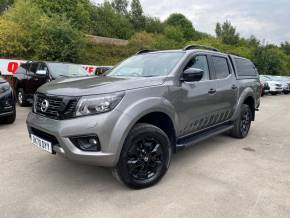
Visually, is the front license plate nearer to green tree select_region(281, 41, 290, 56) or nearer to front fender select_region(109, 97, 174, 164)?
front fender select_region(109, 97, 174, 164)

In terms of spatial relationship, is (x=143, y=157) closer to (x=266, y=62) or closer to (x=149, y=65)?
(x=149, y=65)

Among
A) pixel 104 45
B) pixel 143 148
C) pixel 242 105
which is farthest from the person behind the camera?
pixel 104 45

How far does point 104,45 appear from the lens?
107 ft

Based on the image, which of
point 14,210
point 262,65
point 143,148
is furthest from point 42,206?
point 262,65

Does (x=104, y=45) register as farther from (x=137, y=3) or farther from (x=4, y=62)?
(x=137, y=3)

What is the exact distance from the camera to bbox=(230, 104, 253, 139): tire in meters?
5.86

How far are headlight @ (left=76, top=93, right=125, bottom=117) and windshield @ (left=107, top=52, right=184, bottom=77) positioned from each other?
3.51 feet

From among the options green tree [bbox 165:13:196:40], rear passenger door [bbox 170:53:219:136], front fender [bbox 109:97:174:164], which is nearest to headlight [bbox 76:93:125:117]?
front fender [bbox 109:97:174:164]

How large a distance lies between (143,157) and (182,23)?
6603 cm

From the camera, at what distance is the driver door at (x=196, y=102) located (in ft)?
13.1

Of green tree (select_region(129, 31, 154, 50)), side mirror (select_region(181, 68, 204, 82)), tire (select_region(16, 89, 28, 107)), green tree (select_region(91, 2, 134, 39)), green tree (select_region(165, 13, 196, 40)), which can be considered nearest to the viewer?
side mirror (select_region(181, 68, 204, 82))

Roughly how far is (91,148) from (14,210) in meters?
1.01

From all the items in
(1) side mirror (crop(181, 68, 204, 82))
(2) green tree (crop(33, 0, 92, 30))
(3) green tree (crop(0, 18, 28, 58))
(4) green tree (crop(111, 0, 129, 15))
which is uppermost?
(4) green tree (crop(111, 0, 129, 15))

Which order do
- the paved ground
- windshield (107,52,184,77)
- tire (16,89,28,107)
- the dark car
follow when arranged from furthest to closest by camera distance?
tire (16,89,28,107) → the dark car → windshield (107,52,184,77) → the paved ground
